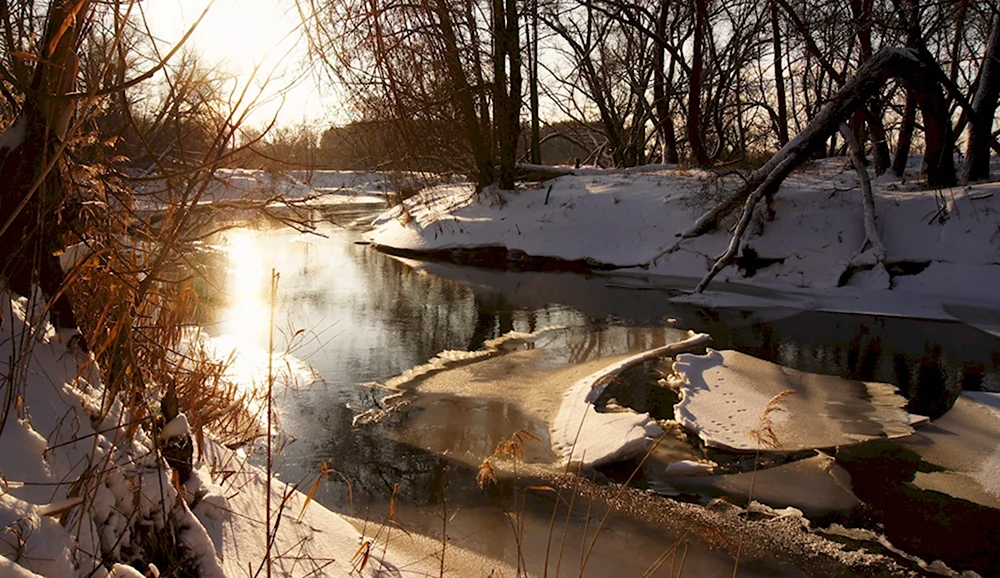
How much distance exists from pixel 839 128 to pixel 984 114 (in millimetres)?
2843

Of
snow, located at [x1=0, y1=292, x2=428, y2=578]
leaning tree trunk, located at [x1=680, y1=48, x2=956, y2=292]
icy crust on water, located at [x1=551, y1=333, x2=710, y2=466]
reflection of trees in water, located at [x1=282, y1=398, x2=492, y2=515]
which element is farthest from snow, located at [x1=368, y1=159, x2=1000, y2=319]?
snow, located at [x1=0, y1=292, x2=428, y2=578]

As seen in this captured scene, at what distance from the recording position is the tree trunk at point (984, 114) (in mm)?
11391

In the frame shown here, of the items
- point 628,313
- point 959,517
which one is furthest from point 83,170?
point 628,313

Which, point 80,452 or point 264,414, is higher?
point 80,452

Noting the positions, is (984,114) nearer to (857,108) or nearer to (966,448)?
(857,108)

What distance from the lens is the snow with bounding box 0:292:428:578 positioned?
1.70 meters

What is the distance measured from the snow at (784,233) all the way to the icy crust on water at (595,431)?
154 inches

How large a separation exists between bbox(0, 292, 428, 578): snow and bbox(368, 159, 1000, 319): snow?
21.4 ft

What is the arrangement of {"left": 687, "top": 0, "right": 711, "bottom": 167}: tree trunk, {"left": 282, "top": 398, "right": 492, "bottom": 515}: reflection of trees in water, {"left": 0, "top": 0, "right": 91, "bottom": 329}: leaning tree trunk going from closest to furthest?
{"left": 0, "top": 0, "right": 91, "bottom": 329}: leaning tree trunk → {"left": 282, "top": 398, "right": 492, "bottom": 515}: reflection of trees in water → {"left": 687, "top": 0, "right": 711, "bottom": 167}: tree trunk

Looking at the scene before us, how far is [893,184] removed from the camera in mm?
12945

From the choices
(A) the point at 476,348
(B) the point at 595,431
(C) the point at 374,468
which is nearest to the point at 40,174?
(C) the point at 374,468

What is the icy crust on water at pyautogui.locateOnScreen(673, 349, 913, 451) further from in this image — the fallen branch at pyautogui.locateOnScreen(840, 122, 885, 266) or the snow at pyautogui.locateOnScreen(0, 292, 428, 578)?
the fallen branch at pyautogui.locateOnScreen(840, 122, 885, 266)

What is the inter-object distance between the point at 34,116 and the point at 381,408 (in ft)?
13.8

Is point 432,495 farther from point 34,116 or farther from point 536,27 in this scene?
point 536,27
